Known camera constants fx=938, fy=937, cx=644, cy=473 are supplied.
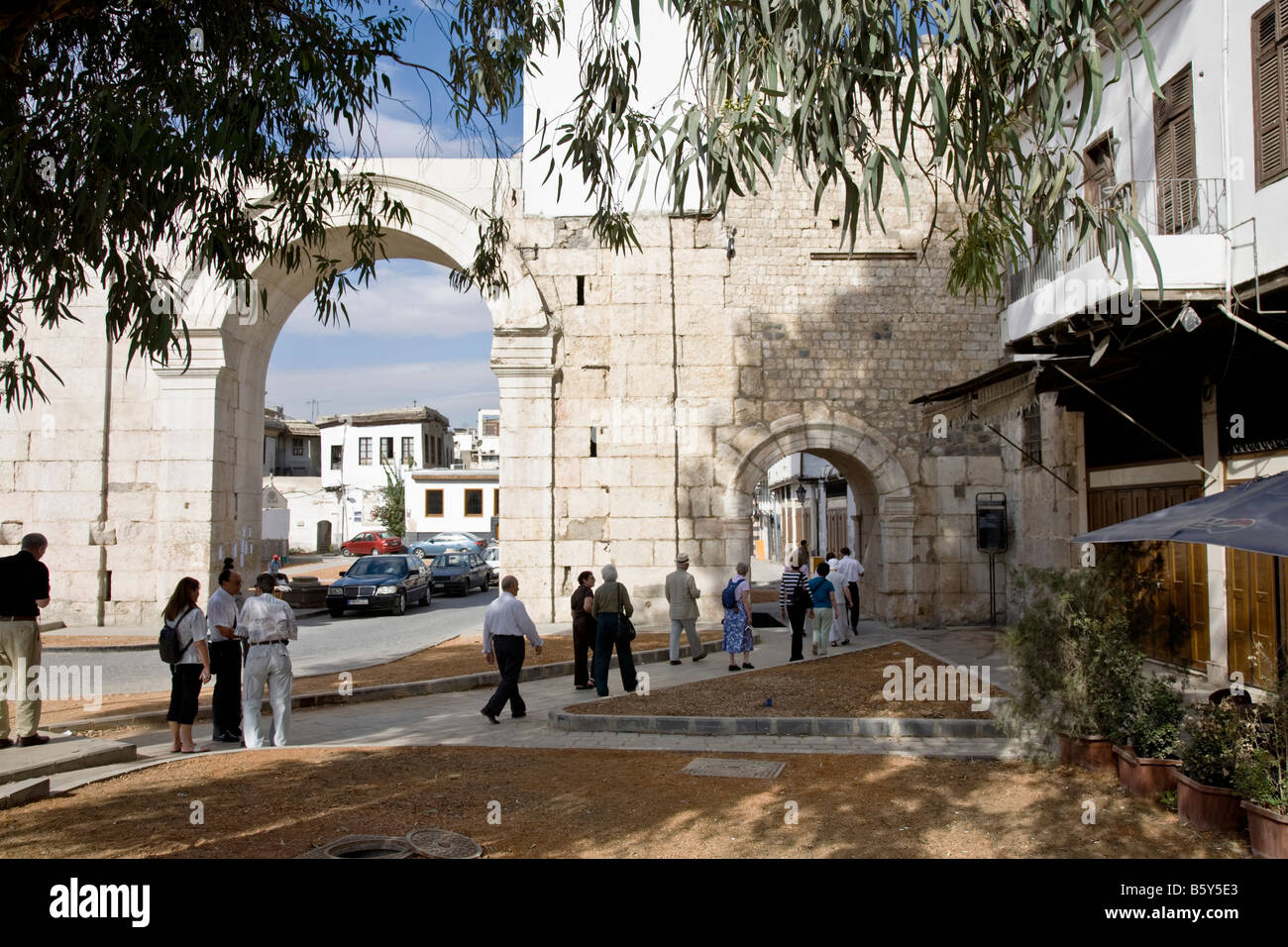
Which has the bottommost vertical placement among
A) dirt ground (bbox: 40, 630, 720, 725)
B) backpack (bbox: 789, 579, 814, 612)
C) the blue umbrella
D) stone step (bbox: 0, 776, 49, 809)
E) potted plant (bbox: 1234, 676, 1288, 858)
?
dirt ground (bbox: 40, 630, 720, 725)

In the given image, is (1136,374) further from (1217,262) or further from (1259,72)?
(1259,72)

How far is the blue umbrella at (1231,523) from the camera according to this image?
21.3ft

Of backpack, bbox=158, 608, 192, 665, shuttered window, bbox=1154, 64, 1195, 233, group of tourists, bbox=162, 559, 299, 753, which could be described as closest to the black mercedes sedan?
group of tourists, bbox=162, 559, 299, 753

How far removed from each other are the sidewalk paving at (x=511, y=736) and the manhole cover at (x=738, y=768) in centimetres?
46

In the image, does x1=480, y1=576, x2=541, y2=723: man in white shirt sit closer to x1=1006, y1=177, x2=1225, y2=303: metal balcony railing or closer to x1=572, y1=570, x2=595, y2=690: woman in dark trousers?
x1=572, y1=570, x2=595, y2=690: woman in dark trousers

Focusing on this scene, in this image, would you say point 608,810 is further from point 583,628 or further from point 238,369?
point 238,369

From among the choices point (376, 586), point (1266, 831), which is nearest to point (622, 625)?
point (1266, 831)

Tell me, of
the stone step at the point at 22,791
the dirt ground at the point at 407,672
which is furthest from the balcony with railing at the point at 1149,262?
the stone step at the point at 22,791

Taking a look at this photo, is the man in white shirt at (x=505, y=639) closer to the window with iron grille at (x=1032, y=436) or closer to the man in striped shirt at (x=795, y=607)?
the man in striped shirt at (x=795, y=607)

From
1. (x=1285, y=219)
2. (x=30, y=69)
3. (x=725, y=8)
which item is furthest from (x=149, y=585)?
(x=1285, y=219)

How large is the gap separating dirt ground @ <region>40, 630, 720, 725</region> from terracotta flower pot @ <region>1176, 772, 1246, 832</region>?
8888 millimetres

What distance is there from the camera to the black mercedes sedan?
74.3ft

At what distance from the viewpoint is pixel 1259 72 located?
959cm

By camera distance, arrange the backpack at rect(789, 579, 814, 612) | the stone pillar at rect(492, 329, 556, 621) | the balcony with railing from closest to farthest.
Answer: the balcony with railing, the backpack at rect(789, 579, 814, 612), the stone pillar at rect(492, 329, 556, 621)
